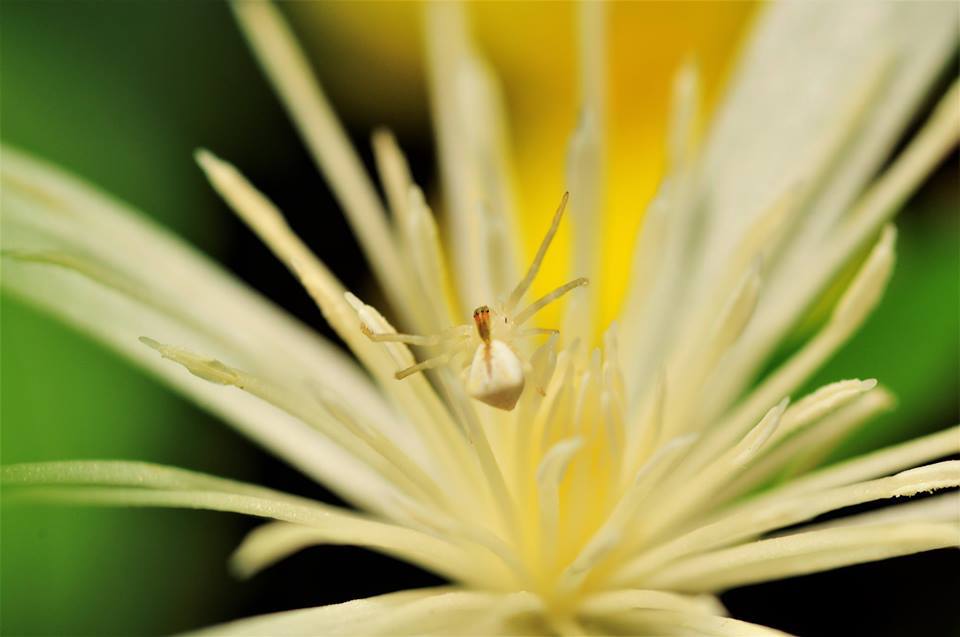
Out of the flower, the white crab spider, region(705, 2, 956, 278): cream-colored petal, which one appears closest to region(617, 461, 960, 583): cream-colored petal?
the flower

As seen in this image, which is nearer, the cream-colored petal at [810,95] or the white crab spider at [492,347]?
the white crab spider at [492,347]

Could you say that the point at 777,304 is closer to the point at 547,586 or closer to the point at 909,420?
the point at 909,420

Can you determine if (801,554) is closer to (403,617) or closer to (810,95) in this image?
(403,617)

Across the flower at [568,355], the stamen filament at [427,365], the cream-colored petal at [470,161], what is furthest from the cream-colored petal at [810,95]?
the stamen filament at [427,365]

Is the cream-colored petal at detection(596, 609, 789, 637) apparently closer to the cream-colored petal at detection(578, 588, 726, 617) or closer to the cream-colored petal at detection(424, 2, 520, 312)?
the cream-colored petal at detection(578, 588, 726, 617)

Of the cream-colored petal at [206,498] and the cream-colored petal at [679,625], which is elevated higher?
the cream-colored petal at [206,498]

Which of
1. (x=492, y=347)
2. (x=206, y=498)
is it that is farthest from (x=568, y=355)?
(x=206, y=498)

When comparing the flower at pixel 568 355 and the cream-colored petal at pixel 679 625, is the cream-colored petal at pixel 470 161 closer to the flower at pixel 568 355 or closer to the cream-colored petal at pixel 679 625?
the flower at pixel 568 355
